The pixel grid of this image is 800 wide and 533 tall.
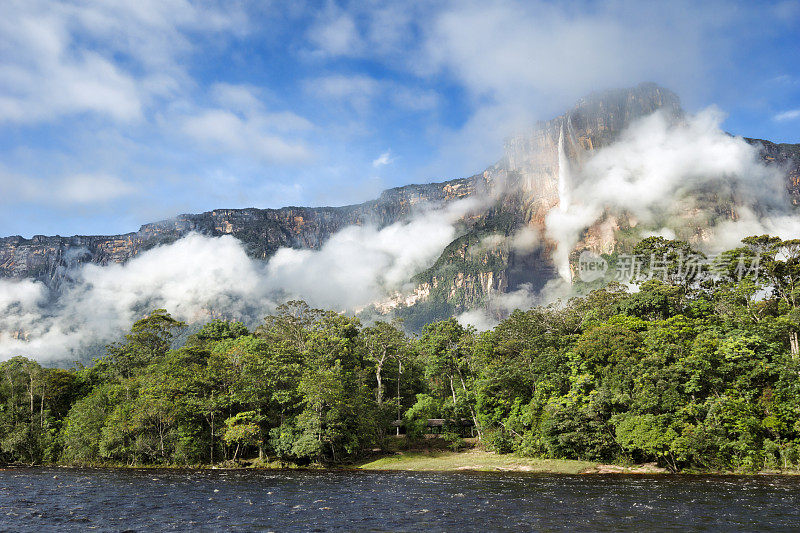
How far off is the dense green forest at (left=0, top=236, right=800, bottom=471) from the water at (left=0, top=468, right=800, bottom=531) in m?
7.17

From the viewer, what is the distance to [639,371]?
53.2 metres

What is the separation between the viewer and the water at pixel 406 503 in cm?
2783

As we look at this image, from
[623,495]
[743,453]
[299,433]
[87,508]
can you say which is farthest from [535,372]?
[87,508]

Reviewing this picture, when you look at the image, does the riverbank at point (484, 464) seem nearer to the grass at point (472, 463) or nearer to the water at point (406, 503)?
the grass at point (472, 463)

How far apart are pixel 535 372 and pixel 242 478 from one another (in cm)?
3587

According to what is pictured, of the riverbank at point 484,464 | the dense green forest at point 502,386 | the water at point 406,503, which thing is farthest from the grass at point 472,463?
the water at point 406,503

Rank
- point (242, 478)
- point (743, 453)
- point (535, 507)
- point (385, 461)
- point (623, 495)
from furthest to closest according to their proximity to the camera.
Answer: point (385, 461)
point (242, 478)
point (743, 453)
point (623, 495)
point (535, 507)

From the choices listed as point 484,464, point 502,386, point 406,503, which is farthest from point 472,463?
point 406,503

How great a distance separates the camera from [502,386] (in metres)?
67.7

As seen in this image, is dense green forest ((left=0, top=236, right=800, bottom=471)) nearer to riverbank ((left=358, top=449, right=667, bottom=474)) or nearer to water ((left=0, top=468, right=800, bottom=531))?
riverbank ((left=358, top=449, right=667, bottom=474))

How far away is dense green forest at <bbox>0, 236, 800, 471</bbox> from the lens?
161 feet

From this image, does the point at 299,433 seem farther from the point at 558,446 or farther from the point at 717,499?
the point at 717,499

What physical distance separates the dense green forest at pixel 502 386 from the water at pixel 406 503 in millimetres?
7172

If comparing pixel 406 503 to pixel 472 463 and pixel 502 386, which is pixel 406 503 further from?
pixel 502 386
